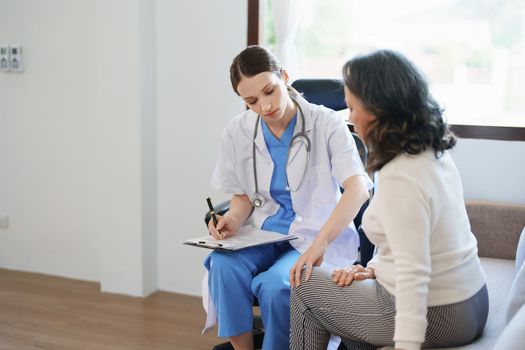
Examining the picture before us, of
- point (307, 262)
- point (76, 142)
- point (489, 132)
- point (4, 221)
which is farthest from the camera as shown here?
point (4, 221)

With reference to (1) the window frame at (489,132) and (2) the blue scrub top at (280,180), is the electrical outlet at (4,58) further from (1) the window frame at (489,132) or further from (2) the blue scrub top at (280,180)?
(1) the window frame at (489,132)

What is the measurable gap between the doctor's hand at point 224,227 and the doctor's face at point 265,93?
0.36 metres

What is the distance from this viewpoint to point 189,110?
A: 9.20 feet

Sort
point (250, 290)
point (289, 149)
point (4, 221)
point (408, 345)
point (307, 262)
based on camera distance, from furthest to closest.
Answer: point (4, 221)
point (289, 149)
point (250, 290)
point (307, 262)
point (408, 345)

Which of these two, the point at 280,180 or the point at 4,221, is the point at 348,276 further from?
the point at 4,221

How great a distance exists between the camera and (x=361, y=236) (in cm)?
188

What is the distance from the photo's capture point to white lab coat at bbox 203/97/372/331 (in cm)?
189

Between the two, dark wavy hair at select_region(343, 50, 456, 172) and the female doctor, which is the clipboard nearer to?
the female doctor

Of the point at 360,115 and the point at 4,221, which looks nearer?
the point at 360,115

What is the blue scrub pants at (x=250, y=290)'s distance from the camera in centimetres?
168

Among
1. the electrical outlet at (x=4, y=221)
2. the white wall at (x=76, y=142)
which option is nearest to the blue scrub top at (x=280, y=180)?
the white wall at (x=76, y=142)

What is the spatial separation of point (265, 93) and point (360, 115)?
0.53 meters

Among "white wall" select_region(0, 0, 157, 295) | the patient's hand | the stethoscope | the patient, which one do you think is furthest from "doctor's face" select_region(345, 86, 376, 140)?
"white wall" select_region(0, 0, 157, 295)

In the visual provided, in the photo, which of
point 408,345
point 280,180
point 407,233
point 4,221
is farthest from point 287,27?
point 4,221
